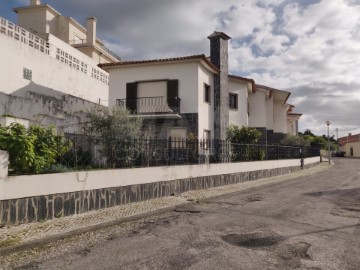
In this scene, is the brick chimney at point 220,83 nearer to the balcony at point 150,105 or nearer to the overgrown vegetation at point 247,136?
the overgrown vegetation at point 247,136

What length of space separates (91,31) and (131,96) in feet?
72.7

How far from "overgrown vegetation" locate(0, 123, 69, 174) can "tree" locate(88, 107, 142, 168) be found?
81.2 inches

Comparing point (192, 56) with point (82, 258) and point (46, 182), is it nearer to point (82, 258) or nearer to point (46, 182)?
point (46, 182)

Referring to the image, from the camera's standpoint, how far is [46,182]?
7309 mm

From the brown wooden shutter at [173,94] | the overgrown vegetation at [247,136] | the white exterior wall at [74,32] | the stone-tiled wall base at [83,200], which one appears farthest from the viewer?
the white exterior wall at [74,32]

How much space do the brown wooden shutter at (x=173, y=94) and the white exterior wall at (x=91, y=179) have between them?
261 inches

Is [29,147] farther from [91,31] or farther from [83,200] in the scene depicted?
[91,31]

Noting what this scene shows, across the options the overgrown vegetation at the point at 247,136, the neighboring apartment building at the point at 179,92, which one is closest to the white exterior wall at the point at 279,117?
the neighboring apartment building at the point at 179,92

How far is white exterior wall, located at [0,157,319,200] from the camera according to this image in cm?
675

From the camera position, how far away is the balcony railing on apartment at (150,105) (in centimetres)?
1953

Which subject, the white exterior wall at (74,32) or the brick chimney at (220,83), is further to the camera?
the white exterior wall at (74,32)

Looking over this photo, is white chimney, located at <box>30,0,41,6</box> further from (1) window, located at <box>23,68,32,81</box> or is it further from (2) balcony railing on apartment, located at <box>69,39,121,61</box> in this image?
(1) window, located at <box>23,68,32,81</box>

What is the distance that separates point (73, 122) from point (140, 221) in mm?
12468

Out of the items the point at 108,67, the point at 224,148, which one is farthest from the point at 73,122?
the point at 224,148
